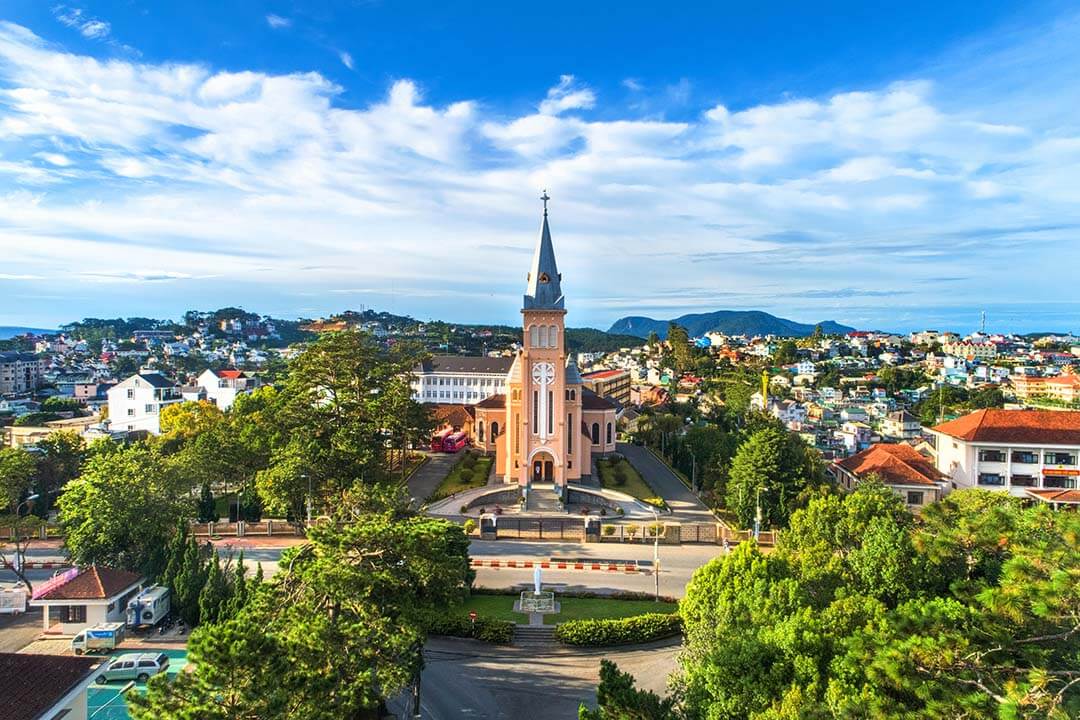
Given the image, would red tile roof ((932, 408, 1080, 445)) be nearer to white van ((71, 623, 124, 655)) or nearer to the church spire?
the church spire

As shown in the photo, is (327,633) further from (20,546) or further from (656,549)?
(20,546)

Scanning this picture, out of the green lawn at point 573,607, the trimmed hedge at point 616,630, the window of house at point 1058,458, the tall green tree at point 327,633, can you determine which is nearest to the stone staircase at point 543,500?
the green lawn at point 573,607

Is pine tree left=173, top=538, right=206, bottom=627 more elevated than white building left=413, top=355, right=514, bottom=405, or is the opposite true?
white building left=413, top=355, right=514, bottom=405

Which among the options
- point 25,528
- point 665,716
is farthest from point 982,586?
point 25,528

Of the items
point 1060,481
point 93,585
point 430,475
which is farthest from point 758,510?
point 93,585

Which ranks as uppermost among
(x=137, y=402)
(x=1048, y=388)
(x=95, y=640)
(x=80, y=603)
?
(x=1048, y=388)

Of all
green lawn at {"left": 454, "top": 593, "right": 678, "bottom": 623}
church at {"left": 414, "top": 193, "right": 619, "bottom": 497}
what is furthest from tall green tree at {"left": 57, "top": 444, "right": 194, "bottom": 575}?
church at {"left": 414, "top": 193, "right": 619, "bottom": 497}

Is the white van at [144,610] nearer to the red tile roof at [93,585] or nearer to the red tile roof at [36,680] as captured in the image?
the red tile roof at [93,585]
